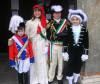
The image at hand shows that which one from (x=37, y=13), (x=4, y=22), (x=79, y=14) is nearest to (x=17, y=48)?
(x=37, y=13)

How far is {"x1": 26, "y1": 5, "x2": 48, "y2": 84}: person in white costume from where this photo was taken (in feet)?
28.9

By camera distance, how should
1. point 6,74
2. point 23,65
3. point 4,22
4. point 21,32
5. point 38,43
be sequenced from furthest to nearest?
1. point 4,22
2. point 6,74
3. point 38,43
4. point 23,65
5. point 21,32

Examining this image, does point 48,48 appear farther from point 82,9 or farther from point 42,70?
point 82,9

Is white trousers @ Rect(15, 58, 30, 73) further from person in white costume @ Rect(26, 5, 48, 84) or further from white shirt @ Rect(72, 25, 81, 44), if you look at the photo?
white shirt @ Rect(72, 25, 81, 44)

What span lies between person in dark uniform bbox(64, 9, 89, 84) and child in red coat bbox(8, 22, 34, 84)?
0.72m

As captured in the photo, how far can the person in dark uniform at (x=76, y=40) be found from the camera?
8.62 m

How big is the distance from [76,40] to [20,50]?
3.63 ft

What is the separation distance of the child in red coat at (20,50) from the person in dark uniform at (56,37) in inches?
17.8

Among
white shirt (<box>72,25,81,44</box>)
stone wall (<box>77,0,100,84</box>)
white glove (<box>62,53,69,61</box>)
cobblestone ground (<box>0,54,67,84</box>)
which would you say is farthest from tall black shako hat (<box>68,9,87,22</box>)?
cobblestone ground (<box>0,54,67,84</box>)

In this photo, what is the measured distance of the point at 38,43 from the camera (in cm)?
890

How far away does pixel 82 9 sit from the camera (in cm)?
887

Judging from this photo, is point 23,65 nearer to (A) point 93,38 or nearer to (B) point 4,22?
(A) point 93,38

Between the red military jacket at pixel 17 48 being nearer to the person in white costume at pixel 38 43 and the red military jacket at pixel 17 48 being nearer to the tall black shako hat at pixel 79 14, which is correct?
the person in white costume at pixel 38 43

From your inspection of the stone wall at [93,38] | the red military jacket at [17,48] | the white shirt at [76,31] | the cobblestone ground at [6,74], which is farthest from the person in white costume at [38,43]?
the stone wall at [93,38]
